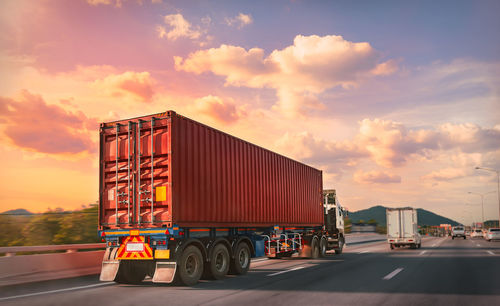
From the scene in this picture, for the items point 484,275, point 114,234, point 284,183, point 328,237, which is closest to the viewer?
point 114,234

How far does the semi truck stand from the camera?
11.7m

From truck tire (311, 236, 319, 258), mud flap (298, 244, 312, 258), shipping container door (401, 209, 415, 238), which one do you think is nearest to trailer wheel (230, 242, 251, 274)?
mud flap (298, 244, 312, 258)

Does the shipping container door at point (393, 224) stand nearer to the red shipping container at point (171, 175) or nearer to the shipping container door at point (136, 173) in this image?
the red shipping container at point (171, 175)

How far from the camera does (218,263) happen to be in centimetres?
1343

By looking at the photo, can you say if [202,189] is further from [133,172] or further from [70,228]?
[70,228]

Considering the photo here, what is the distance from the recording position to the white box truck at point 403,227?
2998 cm

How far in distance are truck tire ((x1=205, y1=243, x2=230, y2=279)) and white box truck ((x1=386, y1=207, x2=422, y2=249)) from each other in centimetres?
Result: 1922

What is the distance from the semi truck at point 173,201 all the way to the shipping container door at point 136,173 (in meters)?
0.03

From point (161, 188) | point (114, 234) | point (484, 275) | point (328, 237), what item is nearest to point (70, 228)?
point (114, 234)

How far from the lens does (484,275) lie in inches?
527

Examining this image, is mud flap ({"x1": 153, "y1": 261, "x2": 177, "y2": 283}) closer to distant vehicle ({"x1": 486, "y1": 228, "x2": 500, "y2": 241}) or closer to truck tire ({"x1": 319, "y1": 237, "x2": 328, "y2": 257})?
truck tire ({"x1": 319, "y1": 237, "x2": 328, "y2": 257})

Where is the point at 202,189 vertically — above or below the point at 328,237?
above

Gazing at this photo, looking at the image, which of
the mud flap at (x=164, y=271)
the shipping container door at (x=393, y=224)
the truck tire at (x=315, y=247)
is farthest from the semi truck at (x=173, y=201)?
the shipping container door at (x=393, y=224)

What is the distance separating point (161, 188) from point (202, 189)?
138 cm
